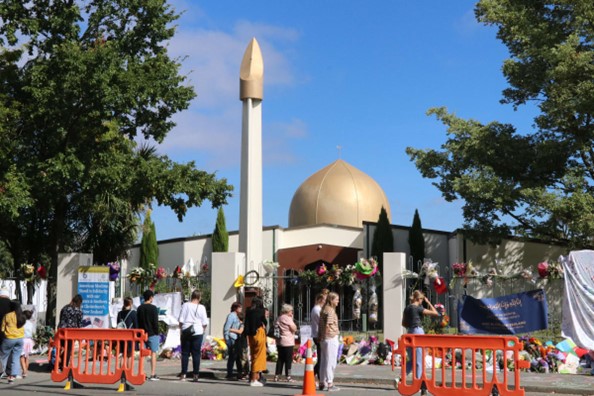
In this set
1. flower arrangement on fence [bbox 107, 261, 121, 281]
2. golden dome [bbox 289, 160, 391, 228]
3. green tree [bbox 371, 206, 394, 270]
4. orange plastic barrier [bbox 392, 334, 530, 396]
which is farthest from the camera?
golden dome [bbox 289, 160, 391, 228]

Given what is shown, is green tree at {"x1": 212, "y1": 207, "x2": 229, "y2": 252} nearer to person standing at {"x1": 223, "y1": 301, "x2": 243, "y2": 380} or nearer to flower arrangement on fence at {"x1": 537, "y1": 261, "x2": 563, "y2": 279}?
flower arrangement on fence at {"x1": 537, "y1": 261, "x2": 563, "y2": 279}

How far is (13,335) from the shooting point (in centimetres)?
1402

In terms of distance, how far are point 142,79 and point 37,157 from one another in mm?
3437

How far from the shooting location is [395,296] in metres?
17.9

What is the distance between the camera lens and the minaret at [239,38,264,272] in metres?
30.1

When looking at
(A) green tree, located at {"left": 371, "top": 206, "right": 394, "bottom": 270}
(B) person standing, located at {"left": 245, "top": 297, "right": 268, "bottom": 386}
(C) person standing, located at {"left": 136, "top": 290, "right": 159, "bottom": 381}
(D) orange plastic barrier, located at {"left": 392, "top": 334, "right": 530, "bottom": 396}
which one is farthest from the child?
(A) green tree, located at {"left": 371, "top": 206, "right": 394, "bottom": 270}

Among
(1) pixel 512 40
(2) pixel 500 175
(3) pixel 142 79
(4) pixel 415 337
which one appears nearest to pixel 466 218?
(2) pixel 500 175

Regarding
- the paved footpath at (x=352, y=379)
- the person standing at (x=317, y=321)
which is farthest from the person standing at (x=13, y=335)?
the person standing at (x=317, y=321)

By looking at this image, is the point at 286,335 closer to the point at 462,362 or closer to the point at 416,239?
the point at 462,362

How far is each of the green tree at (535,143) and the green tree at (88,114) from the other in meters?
10.4

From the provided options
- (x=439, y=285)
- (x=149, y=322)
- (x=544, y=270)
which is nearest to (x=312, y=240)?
(x=439, y=285)

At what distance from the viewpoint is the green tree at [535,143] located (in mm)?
24891

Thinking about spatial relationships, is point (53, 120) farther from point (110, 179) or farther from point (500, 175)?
point (500, 175)

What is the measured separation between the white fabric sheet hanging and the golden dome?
29537 millimetres
